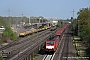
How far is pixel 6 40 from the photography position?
175 feet

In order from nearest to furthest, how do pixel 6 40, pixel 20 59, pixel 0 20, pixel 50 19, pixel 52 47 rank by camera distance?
pixel 20 59
pixel 52 47
pixel 6 40
pixel 0 20
pixel 50 19

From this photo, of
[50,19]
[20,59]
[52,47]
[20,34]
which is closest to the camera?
[20,59]

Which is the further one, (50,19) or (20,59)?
(50,19)

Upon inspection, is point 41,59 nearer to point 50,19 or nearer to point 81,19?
point 81,19

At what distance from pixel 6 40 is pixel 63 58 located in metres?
25.3

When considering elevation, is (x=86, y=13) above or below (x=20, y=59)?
above

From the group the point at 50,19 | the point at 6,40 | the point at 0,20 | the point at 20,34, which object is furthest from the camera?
the point at 50,19

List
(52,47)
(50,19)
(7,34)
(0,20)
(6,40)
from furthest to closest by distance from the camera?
(50,19), (0,20), (7,34), (6,40), (52,47)

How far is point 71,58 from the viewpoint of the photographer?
31.0m

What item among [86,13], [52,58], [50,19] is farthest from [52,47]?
[50,19]

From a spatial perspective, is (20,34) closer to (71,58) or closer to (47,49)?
(47,49)

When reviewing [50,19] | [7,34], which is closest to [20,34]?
[7,34]

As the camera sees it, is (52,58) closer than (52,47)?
Yes

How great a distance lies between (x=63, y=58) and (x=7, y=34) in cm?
3049
